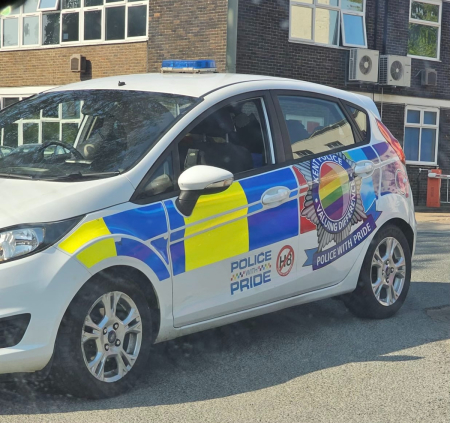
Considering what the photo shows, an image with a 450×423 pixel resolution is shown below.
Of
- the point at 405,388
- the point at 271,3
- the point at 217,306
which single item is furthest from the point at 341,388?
the point at 271,3

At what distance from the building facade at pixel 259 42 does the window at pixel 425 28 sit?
26 mm

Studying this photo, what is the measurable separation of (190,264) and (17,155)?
4.04ft

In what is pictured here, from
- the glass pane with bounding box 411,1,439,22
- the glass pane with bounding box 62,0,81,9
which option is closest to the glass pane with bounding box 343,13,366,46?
the glass pane with bounding box 411,1,439,22

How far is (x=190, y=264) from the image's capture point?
4.83 meters

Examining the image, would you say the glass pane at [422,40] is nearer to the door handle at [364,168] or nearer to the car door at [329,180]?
the car door at [329,180]

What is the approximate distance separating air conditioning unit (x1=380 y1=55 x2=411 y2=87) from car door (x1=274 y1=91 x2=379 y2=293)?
15502 mm

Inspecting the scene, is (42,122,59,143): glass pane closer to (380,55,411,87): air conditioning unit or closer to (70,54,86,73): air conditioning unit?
(70,54,86,73): air conditioning unit

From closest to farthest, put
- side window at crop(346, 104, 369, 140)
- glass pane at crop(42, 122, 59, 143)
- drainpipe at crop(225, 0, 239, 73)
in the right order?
glass pane at crop(42, 122, 59, 143)
side window at crop(346, 104, 369, 140)
drainpipe at crop(225, 0, 239, 73)

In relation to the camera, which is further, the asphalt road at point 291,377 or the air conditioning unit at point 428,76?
the air conditioning unit at point 428,76

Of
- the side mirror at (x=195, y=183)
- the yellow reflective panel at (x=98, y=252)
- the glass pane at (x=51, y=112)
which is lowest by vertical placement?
the yellow reflective panel at (x=98, y=252)

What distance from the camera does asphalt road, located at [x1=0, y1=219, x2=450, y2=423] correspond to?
429 cm

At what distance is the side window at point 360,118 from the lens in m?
6.54

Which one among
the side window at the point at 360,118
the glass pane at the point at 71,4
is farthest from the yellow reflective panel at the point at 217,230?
the glass pane at the point at 71,4

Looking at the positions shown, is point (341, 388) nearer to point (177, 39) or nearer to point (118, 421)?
point (118, 421)
